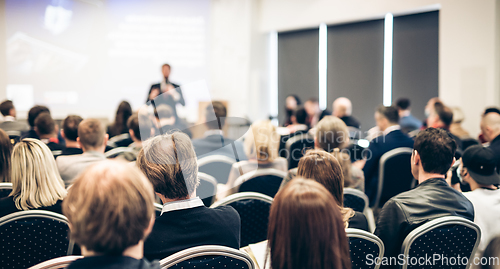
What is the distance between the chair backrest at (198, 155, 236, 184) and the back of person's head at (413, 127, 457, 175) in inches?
65.7

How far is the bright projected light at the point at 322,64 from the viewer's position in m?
8.65

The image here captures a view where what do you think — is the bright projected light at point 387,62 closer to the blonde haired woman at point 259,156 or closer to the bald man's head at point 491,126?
the bald man's head at point 491,126

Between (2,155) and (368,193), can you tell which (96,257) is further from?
(368,193)

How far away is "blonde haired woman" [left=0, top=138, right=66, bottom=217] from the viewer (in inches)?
75.4

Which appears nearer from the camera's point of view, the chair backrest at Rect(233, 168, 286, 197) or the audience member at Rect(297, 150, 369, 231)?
the audience member at Rect(297, 150, 369, 231)

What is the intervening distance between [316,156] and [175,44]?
7.88 meters

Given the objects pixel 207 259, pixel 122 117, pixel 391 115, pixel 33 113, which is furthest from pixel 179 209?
pixel 122 117

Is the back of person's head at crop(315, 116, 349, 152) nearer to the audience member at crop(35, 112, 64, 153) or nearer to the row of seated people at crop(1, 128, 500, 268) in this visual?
the row of seated people at crop(1, 128, 500, 268)

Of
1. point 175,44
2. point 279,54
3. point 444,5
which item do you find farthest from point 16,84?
point 444,5

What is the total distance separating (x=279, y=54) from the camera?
379 inches

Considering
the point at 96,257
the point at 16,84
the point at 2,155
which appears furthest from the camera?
the point at 16,84

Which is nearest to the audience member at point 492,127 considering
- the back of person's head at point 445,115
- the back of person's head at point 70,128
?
the back of person's head at point 445,115

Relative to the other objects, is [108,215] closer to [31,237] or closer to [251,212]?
[31,237]

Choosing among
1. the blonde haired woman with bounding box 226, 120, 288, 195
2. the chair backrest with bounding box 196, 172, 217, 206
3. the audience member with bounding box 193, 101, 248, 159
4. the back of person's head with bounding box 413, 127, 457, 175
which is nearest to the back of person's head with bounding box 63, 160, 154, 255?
the chair backrest with bounding box 196, 172, 217, 206
